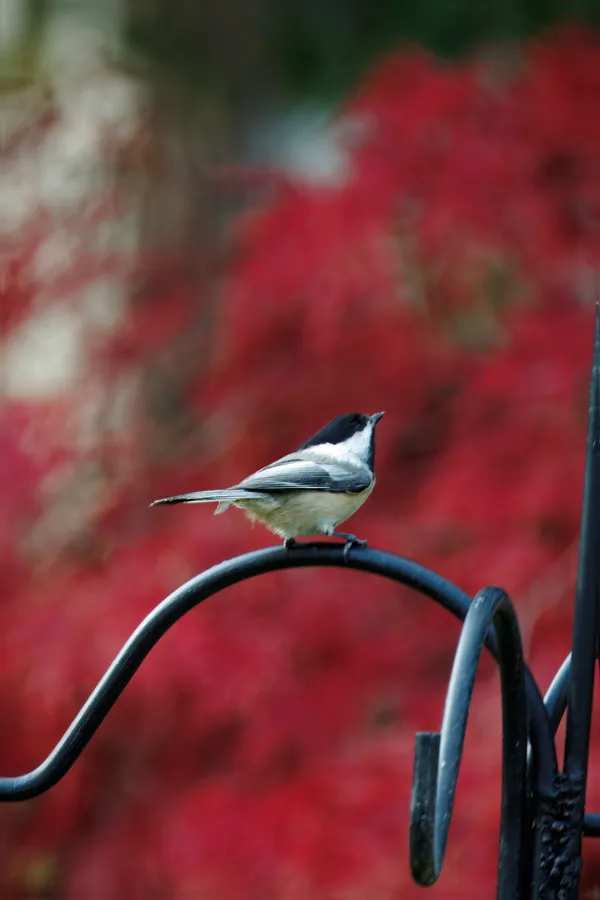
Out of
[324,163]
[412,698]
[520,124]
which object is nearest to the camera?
[412,698]

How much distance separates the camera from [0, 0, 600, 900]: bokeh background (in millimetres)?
2283

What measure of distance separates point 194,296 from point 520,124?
44.6 inches

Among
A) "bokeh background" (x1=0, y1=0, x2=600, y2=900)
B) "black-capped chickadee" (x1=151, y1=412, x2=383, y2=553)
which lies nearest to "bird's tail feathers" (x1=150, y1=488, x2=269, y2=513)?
"black-capped chickadee" (x1=151, y1=412, x2=383, y2=553)

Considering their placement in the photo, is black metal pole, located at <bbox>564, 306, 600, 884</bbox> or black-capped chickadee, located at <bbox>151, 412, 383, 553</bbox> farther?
black-capped chickadee, located at <bbox>151, 412, 383, 553</bbox>

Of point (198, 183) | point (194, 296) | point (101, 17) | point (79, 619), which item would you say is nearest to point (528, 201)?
point (194, 296)

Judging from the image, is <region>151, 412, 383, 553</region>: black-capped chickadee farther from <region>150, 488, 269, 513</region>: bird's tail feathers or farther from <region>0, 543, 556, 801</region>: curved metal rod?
<region>0, 543, 556, 801</region>: curved metal rod

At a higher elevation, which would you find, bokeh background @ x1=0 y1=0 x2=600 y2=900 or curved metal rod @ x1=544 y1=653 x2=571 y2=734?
bokeh background @ x1=0 y1=0 x2=600 y2=900

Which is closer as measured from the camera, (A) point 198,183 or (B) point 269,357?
(B) point 269,357

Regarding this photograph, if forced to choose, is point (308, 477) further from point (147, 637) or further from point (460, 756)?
point (460, 756)

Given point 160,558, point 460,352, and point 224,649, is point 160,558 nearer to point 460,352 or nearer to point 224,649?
point 224,649

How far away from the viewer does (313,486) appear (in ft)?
4.78

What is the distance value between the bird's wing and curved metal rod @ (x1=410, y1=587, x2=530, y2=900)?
574 mm

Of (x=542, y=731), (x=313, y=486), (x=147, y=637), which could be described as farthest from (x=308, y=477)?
(x=542, y=731)

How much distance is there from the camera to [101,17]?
4703mm
